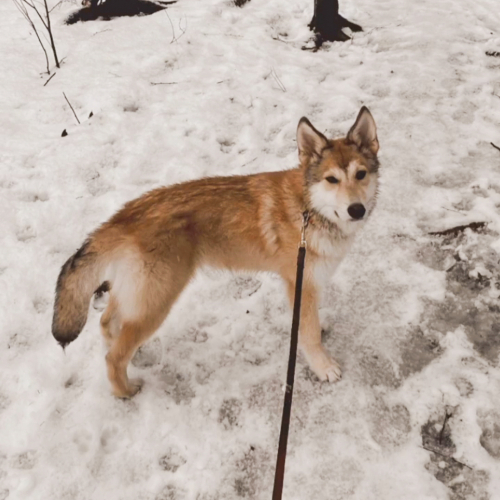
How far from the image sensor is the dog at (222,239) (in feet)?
10.2

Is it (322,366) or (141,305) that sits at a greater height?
(141,305)

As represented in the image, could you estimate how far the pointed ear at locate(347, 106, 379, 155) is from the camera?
11.2 ft

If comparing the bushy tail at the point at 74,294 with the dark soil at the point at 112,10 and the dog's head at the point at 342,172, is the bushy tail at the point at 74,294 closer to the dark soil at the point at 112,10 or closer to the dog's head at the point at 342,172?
the dog's head at the point at 342,172

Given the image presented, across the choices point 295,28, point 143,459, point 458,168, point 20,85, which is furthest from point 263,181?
point 295,28

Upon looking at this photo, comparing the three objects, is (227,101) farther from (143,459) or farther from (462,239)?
(143,459)

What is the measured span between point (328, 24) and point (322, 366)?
6316 millimetres

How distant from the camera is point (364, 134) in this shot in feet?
11.4

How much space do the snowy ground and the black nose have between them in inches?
54.2

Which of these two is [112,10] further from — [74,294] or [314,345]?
[314,345]

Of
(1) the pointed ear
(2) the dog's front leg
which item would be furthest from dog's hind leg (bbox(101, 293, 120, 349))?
(1) the pointed ear

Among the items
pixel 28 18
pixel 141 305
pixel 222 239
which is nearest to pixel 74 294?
pixel 141 305

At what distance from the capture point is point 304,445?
10.5 feet

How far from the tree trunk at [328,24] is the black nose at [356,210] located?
218 inches

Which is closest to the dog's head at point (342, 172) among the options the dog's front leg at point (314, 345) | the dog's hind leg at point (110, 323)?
the dog's front leg at point (314, 345)
